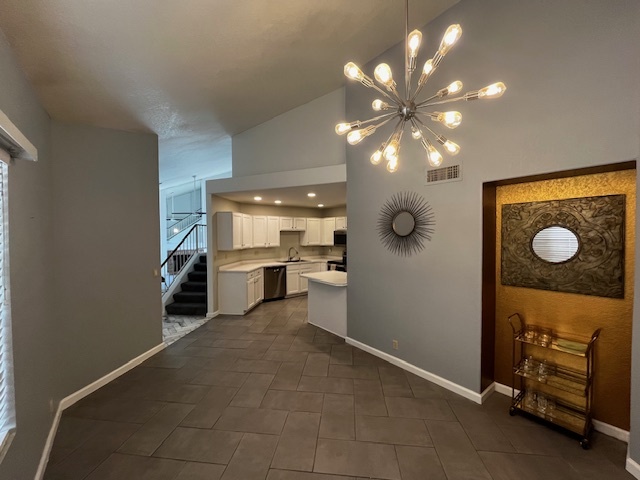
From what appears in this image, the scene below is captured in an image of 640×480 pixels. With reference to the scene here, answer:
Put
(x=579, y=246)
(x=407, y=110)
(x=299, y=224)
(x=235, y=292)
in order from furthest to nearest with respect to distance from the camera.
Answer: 1. (x=299, y=224)
2. (x=235, y=292)
3. (x=579, y=246)
4. (x=407, y=110)

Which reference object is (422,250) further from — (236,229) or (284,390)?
(236,229)

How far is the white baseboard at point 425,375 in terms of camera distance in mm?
2682

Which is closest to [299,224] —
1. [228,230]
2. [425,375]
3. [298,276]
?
[298,276]

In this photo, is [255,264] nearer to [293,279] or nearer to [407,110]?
[293,279]

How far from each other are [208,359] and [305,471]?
2.22 metres

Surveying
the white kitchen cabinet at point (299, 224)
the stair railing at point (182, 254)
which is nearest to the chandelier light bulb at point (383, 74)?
the white kitchen cabinet at point (299, 224)

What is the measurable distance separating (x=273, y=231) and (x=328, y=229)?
1654mm

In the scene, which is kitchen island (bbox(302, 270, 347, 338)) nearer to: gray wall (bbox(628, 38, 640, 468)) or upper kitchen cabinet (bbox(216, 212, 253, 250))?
upper kitchen cabinet (bbox(216, 212, 253, 250))

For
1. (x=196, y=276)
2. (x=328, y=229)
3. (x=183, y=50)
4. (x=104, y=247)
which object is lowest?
(x=196, y=276)

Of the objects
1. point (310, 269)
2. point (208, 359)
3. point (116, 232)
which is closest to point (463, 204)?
point (208, 359)

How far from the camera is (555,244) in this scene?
2.44 meters

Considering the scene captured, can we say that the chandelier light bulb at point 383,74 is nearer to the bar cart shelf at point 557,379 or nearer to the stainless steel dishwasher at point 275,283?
the bar cart shelf at point 557,379

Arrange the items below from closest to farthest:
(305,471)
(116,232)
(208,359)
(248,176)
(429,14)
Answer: (305,471), (429,14), (116,232), (208,359), (248,176)

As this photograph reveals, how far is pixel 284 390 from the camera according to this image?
286cm
